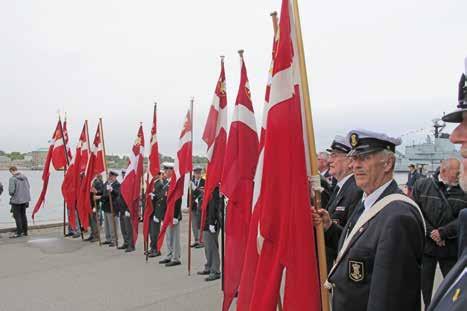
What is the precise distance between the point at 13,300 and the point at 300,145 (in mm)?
5550

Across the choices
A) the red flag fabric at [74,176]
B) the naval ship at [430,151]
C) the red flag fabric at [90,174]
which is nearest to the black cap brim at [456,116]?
the red flag fabric at [90,174]

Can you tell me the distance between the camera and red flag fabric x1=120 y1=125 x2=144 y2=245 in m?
9.30

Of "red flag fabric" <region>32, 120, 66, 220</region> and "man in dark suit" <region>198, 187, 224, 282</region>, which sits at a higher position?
"red flag fabric" <region>32, 120, 66, 220</region>

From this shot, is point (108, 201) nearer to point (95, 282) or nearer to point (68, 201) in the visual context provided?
point (68, 201)

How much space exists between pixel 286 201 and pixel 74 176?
9.98 m

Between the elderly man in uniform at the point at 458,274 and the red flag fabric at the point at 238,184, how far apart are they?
2920 millimetres

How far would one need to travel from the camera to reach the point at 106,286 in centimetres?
667

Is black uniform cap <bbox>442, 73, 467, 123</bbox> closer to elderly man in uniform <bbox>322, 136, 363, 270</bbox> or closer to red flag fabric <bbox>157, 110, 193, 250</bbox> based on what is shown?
elderly man in uniform <bbox>322, 136, 363, 270</bbox>

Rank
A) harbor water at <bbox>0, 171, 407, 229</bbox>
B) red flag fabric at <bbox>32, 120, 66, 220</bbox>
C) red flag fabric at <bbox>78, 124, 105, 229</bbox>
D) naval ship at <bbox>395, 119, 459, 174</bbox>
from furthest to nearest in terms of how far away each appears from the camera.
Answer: naval ship at <bbox>395, 119, 459, 174</bbox> → harbor water at <bbox>0, 171, 407, 229</bbox> → red flag fabric at <bbox>32, 120, 66, 220</bbox> → red flag fabric at <bbox>78, 124, 105, 229</bbox>

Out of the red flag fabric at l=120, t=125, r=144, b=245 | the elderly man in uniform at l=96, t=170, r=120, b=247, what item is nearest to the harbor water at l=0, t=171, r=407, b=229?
the elderly man in uniform at l=96, t=170, r=120, b=247

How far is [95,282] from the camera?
6934mm

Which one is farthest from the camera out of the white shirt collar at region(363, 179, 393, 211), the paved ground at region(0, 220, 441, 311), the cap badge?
the paved ground at region(0, 220, 441, 311)

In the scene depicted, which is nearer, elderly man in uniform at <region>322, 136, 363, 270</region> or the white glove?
the white glove

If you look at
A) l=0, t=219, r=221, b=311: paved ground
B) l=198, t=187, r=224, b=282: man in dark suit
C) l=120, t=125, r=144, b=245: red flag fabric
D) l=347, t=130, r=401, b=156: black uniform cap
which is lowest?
l=0, t=219, r=221, b=311: paved ground
